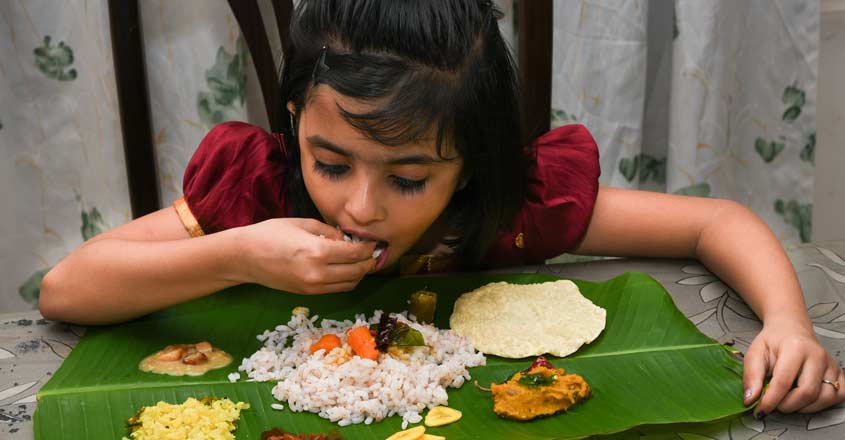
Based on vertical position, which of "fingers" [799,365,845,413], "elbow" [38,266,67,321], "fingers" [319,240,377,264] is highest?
"fingers" [319,240,377,264]

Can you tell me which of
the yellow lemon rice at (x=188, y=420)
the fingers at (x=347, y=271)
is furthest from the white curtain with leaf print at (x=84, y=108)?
the yellow lemon rice at (x=188, y=420)

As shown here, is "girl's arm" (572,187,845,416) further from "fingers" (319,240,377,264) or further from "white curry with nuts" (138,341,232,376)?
"white curry with nuts" (138,341,232,376)

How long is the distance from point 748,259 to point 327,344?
23.8 inches

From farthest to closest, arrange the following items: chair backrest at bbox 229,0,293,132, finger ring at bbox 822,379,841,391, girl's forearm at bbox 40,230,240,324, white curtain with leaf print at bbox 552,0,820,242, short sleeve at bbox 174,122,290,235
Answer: white curtain with leaf print at bbox 552,0,820,242 → chair backrest at bbox 229,0,293,132 → short sleeve at bbox 174,122,290,235 → girl's forearm at bbox 40,230,240,324 → finger ring at bbox 822,379,841,391

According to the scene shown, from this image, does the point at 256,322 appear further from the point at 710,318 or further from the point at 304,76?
the point at 710,318

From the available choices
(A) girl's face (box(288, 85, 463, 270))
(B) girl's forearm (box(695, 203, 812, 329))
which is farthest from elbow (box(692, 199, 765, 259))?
(A) girl's face (box(288, 85, 463, 270))

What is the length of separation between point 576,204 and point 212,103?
755 millimetres

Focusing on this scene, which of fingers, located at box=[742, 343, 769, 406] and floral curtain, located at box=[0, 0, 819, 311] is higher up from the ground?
floral curtain, located at box=[0, 0, 819, 311]

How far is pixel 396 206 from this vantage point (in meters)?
1.07

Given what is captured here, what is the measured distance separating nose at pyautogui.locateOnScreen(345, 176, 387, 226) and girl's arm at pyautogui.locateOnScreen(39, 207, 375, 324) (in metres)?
0.04

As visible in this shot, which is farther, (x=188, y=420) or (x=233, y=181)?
(x=233, y=181)

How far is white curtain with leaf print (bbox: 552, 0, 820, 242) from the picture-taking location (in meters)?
1.77

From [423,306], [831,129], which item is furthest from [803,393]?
[831,129]

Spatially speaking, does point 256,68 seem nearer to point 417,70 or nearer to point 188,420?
point 417,70
